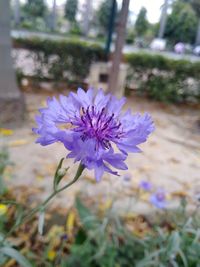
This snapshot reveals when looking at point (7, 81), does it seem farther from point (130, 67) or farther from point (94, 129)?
point (94, 129)

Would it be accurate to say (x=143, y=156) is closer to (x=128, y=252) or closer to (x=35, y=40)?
(x=128, y=252)

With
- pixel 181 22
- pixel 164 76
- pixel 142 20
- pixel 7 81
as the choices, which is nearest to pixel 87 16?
pixel 164 76

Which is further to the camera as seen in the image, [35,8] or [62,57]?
[62,57]

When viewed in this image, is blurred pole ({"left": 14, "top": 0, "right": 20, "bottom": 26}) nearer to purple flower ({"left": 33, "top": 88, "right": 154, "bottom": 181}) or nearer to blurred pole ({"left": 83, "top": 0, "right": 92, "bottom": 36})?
blurred pole ({"left": 83, "top": 0, "right": 92, "bottom": 36})

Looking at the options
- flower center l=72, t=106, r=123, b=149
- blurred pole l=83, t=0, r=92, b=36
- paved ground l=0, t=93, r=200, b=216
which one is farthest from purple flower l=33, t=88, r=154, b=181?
blurred pole l=83, t=0, r=92, b=36

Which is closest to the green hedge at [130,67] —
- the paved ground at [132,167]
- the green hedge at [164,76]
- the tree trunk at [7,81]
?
the green hedge at [164,76]

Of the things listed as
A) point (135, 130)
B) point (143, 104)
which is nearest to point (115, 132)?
point (135, 130)
